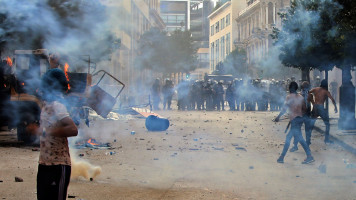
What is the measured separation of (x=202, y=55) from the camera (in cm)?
11988

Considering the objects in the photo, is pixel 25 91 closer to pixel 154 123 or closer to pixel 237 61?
pixel 154 123

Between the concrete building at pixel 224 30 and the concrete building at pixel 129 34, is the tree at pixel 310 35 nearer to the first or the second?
the concrete building at pixel 129 34

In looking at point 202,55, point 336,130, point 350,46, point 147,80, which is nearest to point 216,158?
point 350,46

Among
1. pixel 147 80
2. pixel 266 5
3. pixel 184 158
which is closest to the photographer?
pixel 184 158

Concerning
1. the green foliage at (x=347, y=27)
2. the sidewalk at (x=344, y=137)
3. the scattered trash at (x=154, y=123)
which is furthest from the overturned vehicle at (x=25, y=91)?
the green foliage at (x=347, y=27)

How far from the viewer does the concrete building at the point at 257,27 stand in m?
56.7

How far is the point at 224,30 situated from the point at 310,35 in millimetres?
71990

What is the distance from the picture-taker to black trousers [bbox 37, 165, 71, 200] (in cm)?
438

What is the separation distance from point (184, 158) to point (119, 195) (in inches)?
147

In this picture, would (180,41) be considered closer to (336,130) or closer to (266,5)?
(266,5)

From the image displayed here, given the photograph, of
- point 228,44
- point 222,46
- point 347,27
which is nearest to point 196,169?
point 347,27

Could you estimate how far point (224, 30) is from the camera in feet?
288

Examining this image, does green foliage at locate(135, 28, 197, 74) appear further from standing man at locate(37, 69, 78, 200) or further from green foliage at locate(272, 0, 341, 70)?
standing man at locate(37, 69, 78, 200)

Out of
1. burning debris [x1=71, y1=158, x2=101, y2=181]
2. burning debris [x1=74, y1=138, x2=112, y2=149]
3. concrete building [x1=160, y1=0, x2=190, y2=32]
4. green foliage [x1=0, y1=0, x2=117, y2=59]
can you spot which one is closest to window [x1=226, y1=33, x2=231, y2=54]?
concrete building [x1=160, y1=0, x2=190, y2=32]
